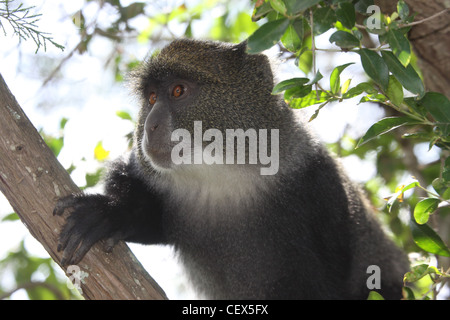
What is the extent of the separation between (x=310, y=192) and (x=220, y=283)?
114 cm

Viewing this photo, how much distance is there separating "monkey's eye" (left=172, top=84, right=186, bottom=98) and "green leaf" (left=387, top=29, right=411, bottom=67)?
1.79 meters

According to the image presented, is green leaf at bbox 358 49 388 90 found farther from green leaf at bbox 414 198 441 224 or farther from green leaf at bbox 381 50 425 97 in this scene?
green leaf at bbox 414 198 441 224

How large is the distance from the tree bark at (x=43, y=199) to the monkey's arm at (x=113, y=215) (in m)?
0.08

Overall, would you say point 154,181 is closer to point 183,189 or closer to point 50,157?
point 183,189

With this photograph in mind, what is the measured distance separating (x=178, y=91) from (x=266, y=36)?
145cm

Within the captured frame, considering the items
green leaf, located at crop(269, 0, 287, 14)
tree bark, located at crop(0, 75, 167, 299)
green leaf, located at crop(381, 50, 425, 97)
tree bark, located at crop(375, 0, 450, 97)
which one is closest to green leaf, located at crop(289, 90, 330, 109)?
green leaf, located at crop(381, 50, 425, 97)

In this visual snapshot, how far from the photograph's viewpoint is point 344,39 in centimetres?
311

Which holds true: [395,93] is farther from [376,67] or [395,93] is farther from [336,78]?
[336,78]

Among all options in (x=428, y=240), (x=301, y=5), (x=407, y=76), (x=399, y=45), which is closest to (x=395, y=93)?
(x=407, y=76)

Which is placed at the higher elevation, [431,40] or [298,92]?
[431,40]

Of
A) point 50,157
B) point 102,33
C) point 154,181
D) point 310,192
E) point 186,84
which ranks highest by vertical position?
point 102,33

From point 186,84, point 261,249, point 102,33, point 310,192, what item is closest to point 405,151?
point 310,192

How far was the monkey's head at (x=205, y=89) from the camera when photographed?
4.19m

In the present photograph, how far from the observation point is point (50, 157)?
359 centimetres
